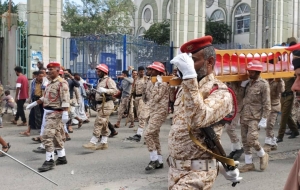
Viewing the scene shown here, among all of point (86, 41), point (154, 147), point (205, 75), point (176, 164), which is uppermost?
point (86, 41)

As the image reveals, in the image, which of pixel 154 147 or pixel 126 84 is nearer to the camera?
pixel 154 147

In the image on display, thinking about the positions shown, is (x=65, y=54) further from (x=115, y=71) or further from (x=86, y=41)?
(x=115, y=71)

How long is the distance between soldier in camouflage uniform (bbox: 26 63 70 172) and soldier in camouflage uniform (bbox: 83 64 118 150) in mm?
1048

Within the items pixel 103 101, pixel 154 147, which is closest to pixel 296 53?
pixel 154 147

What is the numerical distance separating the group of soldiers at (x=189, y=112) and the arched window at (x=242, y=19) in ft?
81.5

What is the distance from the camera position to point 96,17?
32.8 m

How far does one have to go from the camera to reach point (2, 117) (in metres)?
13.1

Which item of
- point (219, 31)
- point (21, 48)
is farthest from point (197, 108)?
point (219, 31)

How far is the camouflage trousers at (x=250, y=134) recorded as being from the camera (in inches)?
270

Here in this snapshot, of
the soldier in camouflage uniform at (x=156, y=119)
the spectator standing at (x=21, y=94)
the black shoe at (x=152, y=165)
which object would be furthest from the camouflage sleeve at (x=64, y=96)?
the spectator standing at (x=21, y=94)

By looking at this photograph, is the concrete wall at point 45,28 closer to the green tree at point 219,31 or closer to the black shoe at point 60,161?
the black shoe at point 60,161

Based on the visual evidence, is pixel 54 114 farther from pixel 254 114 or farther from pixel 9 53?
pixel 9 53

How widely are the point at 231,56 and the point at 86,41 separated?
11.1 metres

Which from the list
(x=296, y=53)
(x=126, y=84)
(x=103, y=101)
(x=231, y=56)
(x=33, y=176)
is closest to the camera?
(x=296, y=53)
